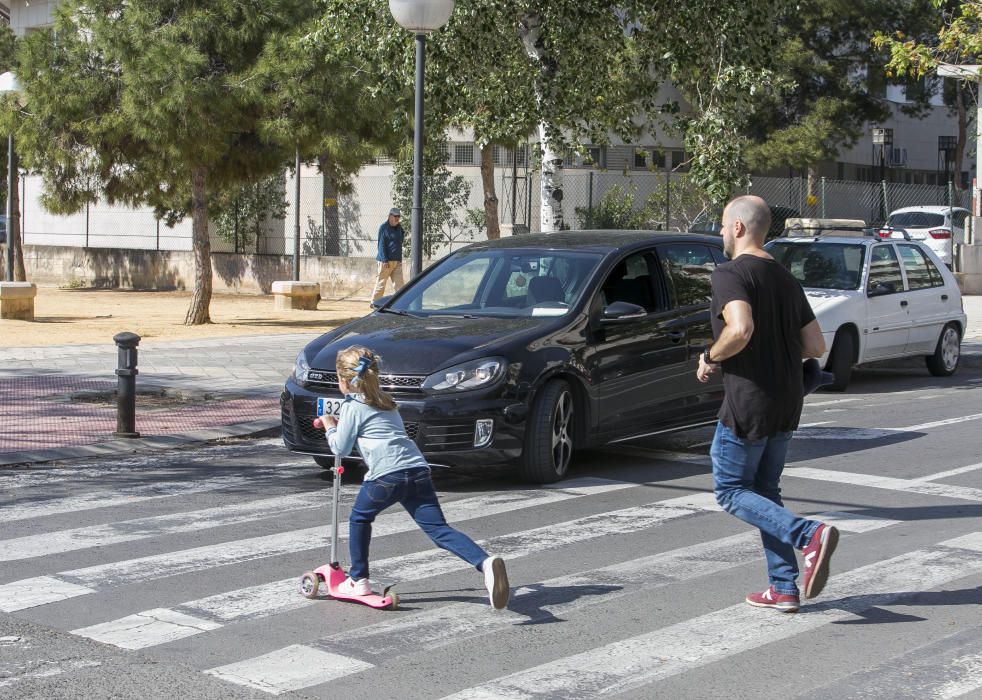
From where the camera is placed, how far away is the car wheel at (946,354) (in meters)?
17.1

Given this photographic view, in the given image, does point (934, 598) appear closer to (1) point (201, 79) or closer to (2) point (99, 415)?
(2) point (99, 415)

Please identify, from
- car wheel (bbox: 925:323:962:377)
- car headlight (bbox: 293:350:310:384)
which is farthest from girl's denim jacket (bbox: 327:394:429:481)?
car wheel (bbox: 925:323:962:377)

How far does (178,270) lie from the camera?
119 feet

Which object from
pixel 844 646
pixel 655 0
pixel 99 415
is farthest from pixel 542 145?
pixel 844 646

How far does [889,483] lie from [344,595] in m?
4.76

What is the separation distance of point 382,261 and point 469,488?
16.1 m

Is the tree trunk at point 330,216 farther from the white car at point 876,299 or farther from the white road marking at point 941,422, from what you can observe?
the white road marking at point 941,422

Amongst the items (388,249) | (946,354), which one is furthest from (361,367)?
(388,249)

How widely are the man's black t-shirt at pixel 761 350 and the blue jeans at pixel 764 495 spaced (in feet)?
0.32

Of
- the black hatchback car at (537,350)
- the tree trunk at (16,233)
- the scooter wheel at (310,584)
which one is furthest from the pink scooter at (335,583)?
the tree trunk at (16,233)

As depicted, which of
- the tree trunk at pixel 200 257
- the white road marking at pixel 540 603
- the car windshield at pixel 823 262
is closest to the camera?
the white road marking at pixel 540 603

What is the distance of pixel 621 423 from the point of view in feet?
34.2

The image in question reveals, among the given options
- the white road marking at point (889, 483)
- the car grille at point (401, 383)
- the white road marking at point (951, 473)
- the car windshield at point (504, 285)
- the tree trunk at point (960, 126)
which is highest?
the tree trunk at point (960, 126)

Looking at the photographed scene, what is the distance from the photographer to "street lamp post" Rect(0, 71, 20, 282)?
77.4 ft
